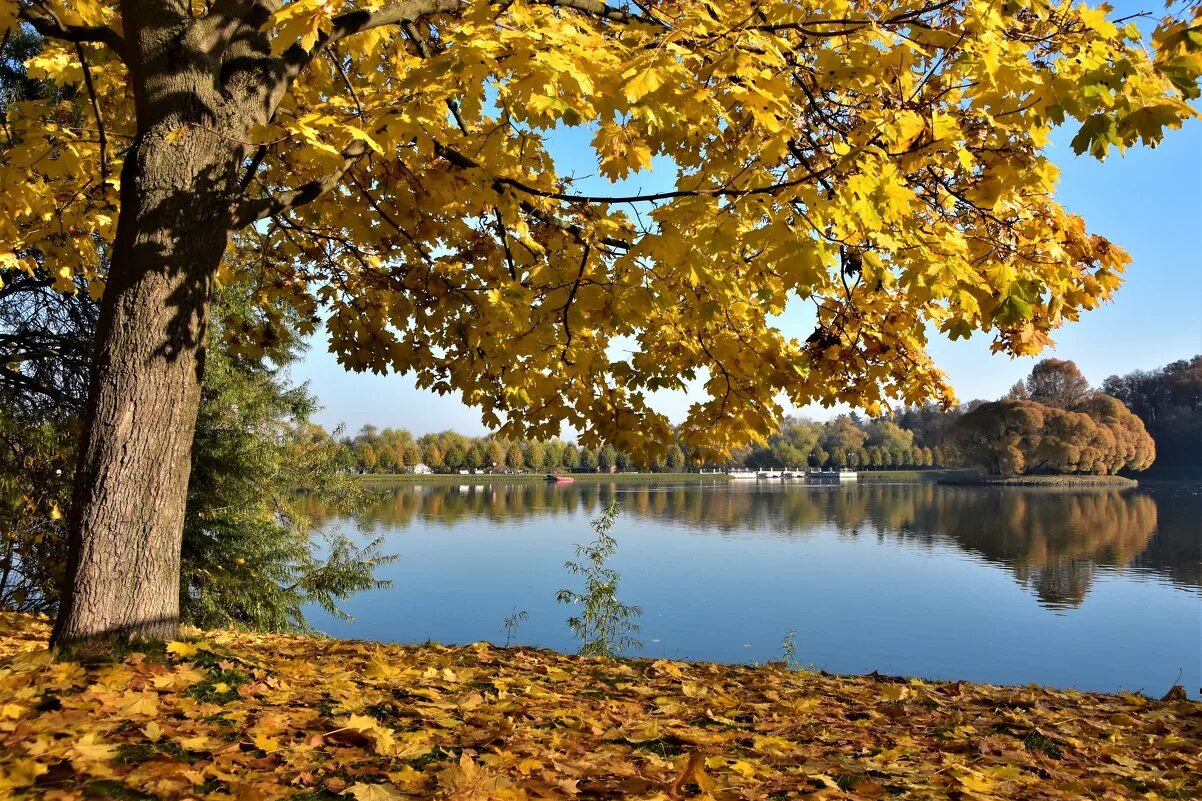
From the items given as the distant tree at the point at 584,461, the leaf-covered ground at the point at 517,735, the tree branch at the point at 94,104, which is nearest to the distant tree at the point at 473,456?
the distant tree at the point at 584,461

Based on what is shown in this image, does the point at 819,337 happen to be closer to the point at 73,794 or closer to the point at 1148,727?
the point at 1148,727

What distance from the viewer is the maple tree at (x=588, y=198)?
3078 mm

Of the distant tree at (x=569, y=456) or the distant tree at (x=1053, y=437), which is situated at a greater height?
the distant tree at (x=1053, y=437)

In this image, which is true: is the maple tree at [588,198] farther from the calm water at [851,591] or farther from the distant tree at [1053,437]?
the distant tree at [1053,437]

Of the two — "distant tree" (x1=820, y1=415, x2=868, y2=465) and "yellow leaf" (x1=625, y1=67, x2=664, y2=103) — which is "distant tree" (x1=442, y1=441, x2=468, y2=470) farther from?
"yellow leaf" (x1=625, y1=67, x2=664, y2=103)

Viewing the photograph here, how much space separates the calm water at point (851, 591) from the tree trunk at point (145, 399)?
1034 centimetres

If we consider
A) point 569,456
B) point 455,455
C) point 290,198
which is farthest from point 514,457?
point 290,198

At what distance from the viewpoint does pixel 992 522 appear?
3838 cm

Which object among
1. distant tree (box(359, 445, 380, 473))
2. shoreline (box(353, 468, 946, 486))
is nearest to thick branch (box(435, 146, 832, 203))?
distant tree (box(359, 445, 380, 473))

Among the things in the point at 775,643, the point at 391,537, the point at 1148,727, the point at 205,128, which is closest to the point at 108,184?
the point at 205,128

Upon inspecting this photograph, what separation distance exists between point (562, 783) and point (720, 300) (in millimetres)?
2754

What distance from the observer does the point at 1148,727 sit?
13.6 ft

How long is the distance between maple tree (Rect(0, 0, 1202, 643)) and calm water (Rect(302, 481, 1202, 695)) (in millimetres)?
8809

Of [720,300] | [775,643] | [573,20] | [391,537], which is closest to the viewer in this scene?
[573,20]
